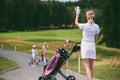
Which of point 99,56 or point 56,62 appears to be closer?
point 56,62

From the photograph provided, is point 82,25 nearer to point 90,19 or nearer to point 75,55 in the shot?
point 90,19

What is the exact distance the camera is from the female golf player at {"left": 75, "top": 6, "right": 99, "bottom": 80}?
9.98 meters

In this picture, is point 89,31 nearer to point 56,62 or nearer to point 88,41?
point 88,41

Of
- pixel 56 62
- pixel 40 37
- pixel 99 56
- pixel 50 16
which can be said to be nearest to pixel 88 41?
pixel 56 62

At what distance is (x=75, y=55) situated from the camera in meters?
34.2

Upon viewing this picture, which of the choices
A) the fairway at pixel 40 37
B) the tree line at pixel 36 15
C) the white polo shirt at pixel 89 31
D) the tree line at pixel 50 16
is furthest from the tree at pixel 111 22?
the white polo shirt at pixel 89 31

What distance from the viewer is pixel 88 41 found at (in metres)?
10.1

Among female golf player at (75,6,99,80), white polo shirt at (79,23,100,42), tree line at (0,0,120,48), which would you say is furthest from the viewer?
tree line at (0,0,120,48)

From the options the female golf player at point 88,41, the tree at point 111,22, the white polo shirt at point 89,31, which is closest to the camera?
the female golf player at point 88,41

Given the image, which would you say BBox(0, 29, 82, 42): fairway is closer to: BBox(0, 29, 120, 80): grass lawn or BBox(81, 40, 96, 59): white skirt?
BBox(0, 29, 120, 80): grass lawn

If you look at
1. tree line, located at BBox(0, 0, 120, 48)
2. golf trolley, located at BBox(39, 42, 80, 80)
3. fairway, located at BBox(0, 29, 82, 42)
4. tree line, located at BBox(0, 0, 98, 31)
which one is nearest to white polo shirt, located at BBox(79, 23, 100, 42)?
golf trolley, located at BBox(39, 42, 80, 80)

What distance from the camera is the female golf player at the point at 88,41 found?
9977mm

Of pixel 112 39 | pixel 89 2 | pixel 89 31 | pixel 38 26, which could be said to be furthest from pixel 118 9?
pixel 89 2

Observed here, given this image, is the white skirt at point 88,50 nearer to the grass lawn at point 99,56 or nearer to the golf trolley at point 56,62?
the golf trolley at point 56,62
